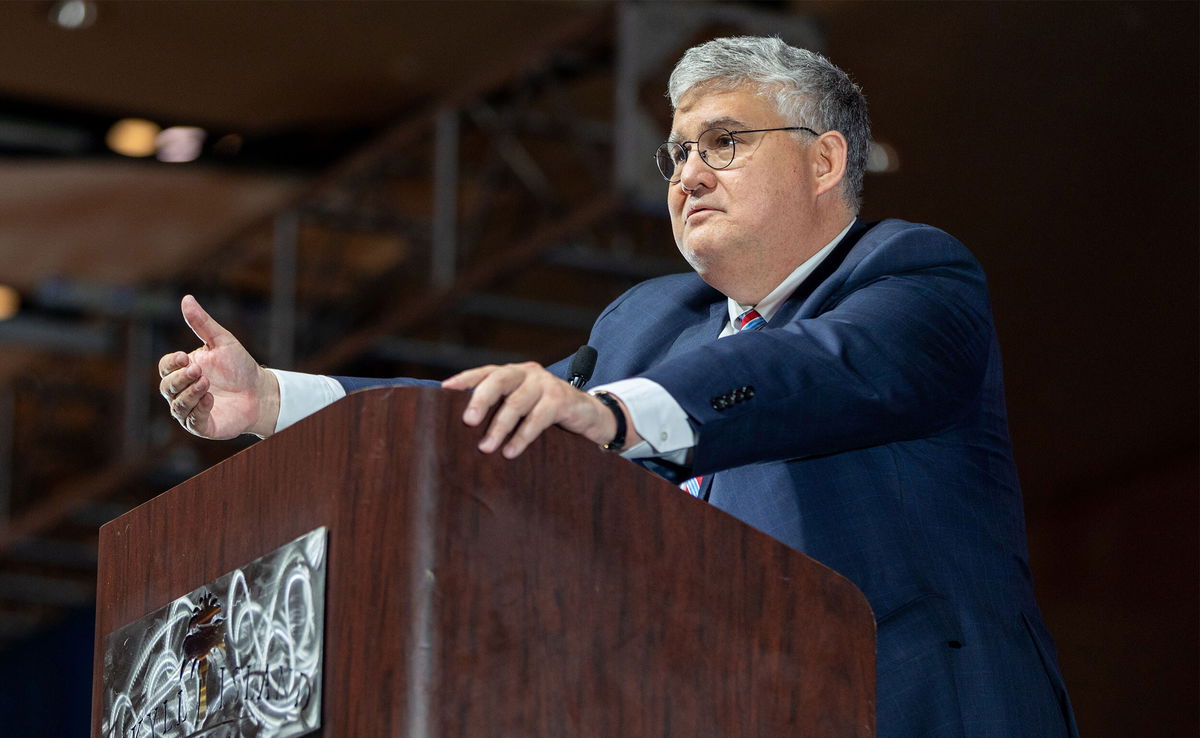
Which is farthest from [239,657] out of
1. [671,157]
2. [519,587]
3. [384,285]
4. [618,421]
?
[384,285]

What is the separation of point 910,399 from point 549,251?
433 cm

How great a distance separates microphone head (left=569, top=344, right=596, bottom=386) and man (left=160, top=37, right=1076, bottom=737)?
0.45ft

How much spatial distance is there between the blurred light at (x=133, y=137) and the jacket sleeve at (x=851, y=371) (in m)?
6.40

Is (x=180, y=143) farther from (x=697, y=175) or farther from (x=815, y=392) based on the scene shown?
(x=815, y=392)

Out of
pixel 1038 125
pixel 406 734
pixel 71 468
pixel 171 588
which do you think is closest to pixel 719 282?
pixel 171 588

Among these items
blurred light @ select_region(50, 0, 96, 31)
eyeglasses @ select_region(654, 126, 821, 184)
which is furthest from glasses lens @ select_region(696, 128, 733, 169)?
blurred light @ select_region(50, 0, 96, 31)

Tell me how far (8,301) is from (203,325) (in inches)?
270

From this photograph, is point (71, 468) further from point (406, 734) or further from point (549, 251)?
point (406, 734)

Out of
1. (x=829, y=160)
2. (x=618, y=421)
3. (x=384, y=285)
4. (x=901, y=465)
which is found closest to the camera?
(x=618, y=421)

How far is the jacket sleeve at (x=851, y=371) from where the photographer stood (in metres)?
1.34

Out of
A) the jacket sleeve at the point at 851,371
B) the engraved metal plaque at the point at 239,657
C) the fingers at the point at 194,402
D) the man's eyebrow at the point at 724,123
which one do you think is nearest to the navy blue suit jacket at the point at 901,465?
the jacket sleeve at the point at 851,371

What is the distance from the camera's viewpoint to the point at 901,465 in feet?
5.09

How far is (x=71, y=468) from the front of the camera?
9.04 m

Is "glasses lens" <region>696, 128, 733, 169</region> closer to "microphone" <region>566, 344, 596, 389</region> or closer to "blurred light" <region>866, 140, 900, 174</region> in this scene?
"microphone" <region>566, 344, 596, 389</region>
